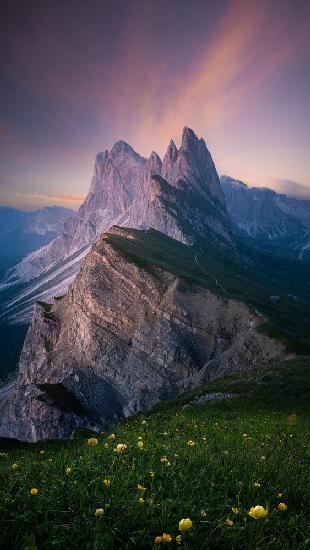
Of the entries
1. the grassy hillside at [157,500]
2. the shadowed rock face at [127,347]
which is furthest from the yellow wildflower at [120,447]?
the shadowed rock face at [127,347]

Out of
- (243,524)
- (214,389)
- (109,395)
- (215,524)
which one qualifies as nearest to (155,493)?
(215,524)

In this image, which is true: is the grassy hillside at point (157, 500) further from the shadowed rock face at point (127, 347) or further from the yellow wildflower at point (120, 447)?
the shadowed rock face at point (127, 347)

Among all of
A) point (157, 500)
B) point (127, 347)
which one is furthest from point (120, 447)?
point (127, 347)

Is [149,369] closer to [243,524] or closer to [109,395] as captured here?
[109,395]

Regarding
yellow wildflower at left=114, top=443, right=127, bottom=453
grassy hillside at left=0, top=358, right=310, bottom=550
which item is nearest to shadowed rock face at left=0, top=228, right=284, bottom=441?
grassy hillside at left=0, top=358, right=310, bottom=550

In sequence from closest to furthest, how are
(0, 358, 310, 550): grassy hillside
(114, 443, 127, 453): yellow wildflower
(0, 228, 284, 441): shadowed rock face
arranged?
1. (0, 358, 310, 550): grassy hillside
2. (114, 443, 127, 453): yellow wildflower
3. (0, 228, 284, 441): shadowed rock face

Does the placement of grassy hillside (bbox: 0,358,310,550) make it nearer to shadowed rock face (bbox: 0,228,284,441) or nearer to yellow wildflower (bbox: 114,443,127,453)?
yellow wildflower (bbox: 114,443,127,453)

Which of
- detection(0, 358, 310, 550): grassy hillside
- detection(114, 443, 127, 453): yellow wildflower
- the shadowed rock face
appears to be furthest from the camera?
the shadowed rock face

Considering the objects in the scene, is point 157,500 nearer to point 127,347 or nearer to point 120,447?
point 120,447
